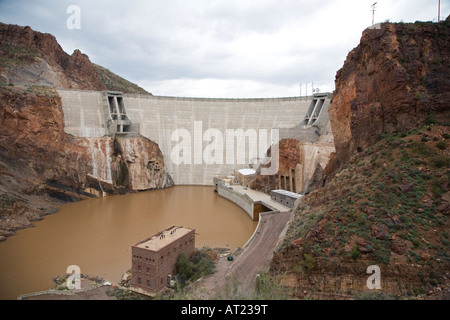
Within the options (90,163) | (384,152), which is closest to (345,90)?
(384,152)

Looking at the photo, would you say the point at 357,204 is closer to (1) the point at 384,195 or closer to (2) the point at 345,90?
(1) the point at 384,195

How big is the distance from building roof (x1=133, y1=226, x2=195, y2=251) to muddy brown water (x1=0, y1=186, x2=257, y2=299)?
2.54 metres

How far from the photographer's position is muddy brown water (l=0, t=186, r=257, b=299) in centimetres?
1625

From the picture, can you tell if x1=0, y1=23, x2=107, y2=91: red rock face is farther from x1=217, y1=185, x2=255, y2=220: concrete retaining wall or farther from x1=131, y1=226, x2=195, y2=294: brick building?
x1=131, y1=226, x2=195, y2=294: brick building

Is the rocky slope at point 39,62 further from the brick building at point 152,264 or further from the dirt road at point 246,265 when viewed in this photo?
the dirt road at point 246,265

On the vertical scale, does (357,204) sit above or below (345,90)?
below

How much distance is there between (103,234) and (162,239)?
8.52 metres

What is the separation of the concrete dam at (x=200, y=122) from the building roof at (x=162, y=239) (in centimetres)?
2498

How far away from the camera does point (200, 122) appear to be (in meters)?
45.6

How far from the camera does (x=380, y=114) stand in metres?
15.1

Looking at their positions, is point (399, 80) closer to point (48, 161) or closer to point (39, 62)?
point (48, 161)

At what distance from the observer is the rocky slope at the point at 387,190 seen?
9336 millimetres

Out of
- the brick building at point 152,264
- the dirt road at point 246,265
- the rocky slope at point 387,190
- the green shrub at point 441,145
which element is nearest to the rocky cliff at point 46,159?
the brick building at point 152,264
